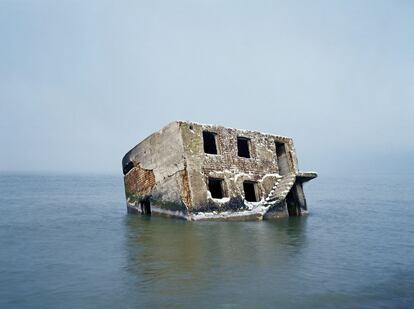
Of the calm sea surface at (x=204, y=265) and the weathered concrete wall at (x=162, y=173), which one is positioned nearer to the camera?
the calm sea surface at (x=204, y=265)

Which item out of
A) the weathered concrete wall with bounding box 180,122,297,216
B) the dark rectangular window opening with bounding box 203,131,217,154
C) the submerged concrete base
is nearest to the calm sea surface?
the submerged concrete base

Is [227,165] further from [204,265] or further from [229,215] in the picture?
[204,265]

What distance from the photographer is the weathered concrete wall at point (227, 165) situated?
14680mm

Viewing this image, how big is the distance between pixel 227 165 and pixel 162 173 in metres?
2.56

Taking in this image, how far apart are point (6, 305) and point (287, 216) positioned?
12132 millimetres

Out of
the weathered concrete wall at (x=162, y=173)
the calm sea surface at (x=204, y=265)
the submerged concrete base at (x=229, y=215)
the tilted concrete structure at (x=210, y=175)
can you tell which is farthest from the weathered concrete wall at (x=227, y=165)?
the calm sea surface at (x=204, y=265)

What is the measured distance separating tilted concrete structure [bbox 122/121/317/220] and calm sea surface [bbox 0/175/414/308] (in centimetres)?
77

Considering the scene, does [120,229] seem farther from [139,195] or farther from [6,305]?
[6,305]

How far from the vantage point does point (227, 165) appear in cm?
1582

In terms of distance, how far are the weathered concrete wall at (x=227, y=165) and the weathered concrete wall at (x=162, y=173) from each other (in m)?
0.34

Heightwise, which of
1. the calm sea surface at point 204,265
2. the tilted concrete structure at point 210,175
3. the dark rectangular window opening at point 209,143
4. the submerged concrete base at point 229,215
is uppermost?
the dark rectangular window opening at point 209,143

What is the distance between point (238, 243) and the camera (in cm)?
1133

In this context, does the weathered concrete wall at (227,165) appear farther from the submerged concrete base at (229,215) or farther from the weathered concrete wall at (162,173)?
the weathered concrete wall at (162,173)

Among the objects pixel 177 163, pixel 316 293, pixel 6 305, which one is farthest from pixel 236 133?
pixel 6 305
